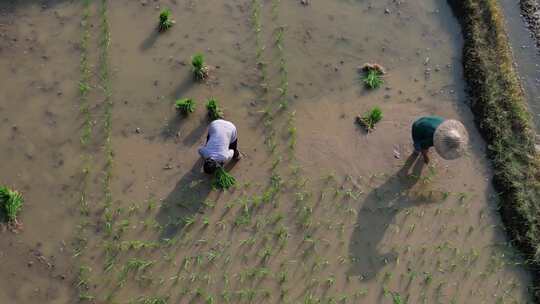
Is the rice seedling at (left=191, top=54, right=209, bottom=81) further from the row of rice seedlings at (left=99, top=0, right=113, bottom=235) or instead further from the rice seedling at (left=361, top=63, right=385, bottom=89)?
the rice seedling at (left=361, top=63, right=385, bottom=89)

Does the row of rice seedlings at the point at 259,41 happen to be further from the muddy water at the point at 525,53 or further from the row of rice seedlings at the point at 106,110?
the muddy water at the point at 525,53

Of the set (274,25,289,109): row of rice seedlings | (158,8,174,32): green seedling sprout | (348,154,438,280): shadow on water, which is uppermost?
(158,8,174,32): green seedling sprout

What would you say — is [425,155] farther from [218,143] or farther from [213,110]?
[213,110]

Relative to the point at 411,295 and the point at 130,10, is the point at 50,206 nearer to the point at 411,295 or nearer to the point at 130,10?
the point at 130,10

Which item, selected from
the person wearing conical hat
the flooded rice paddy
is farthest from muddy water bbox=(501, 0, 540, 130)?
the person wearing conical hat

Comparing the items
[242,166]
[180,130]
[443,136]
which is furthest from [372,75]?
[180,130]

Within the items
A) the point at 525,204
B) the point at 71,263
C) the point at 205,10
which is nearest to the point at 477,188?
the point at 525,204
